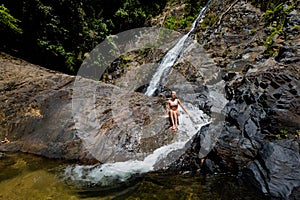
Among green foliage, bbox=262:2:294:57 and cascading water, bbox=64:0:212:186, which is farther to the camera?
green foliage, bbox=262:2:294:57

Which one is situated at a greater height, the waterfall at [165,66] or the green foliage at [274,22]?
the green foliage at [274,22]

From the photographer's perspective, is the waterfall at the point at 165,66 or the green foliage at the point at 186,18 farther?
the green foliage at the point at 186,18

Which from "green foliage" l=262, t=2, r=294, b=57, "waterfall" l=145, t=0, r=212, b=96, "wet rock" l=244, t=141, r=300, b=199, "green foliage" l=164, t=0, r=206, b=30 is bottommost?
"wet rock" l=244, t=141, r=300, b=199

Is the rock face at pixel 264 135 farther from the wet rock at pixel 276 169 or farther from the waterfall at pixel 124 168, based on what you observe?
the waterfall at pixel 124 168

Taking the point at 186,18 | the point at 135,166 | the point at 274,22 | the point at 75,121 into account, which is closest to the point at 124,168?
the point at 135,166

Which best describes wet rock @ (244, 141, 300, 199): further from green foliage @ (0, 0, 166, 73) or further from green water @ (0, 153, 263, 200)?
green foliage @ (0, 0, 166, 73)

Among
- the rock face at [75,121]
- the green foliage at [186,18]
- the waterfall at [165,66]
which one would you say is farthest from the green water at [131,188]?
the green foliage at [186,18]

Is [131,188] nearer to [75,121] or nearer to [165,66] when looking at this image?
[75,121]

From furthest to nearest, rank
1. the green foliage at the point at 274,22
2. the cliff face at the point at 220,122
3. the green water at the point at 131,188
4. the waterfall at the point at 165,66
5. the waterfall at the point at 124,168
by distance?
the waterfall at the point at 165,66 → the green foliage at the point at 274,22 → the waterfall at the point at 124,168 → the cliff face at the point at 220,122 → the green water at the point at 131,188

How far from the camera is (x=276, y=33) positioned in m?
8.77

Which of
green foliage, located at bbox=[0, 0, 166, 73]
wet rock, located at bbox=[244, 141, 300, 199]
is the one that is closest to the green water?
wet rock, located at bbox=[244, 141, 300, 199]

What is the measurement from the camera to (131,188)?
4289mm

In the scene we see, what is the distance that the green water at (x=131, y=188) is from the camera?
396 cm

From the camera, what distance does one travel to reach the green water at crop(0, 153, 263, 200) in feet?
13.0
